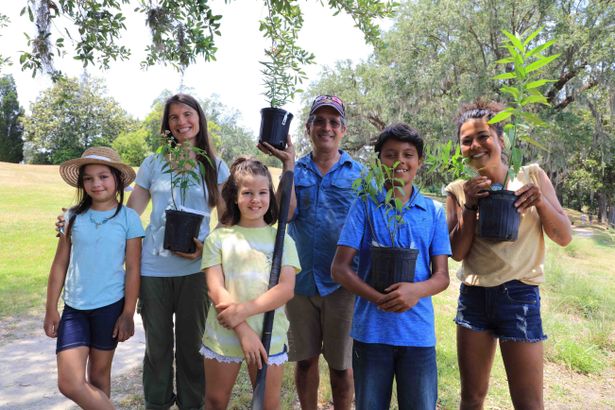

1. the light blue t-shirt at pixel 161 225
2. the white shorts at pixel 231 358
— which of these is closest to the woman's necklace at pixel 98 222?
the light blue t-shirt at pixel 161 225

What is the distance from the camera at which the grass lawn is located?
388 cm

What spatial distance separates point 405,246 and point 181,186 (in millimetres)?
1369

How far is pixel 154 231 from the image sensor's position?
9.26 feet

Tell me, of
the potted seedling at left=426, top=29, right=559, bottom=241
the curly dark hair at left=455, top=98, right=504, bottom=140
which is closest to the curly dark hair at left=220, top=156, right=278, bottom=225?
the potted seedling at left=426, top=29, right=559, bottom=241

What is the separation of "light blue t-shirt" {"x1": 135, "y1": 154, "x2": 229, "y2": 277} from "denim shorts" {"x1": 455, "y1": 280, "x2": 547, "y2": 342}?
5.50ft

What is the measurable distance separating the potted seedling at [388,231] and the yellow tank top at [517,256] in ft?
1.70

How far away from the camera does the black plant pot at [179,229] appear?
2555 millimetres

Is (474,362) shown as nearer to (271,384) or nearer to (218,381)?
(271,384)

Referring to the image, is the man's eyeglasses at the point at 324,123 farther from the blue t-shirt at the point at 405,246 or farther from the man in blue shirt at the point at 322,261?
the blue t-shirt at the point at 405,246

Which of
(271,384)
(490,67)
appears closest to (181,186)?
(271,384)

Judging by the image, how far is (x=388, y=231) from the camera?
2252 mm

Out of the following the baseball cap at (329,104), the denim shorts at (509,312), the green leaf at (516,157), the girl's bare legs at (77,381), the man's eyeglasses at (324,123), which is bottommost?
the girl's bare legs at (77,381)

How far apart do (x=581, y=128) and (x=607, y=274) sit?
25.5 feet

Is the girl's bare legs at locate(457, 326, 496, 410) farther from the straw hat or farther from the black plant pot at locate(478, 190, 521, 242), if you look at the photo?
the straw hat
